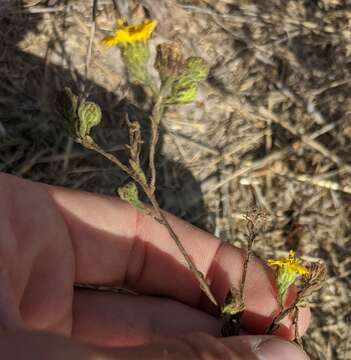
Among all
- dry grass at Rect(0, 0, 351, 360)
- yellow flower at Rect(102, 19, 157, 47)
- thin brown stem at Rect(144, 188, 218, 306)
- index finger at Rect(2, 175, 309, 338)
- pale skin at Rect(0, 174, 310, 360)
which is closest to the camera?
yellow flower at Rect(102, 19, 157, 47)

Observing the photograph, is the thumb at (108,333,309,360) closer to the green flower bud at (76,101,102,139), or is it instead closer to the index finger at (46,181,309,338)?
the index finger at (46,181,309,338)

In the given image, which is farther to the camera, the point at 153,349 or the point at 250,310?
the point at 250,310

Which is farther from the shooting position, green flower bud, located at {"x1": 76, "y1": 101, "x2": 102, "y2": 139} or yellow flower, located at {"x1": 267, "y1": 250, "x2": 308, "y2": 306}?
yellow flower, located at {"x1": 267, "y1": 250, "x2": 308, "y2": 306}

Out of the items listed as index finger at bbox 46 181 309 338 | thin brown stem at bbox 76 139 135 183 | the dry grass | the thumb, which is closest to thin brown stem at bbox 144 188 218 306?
thin brown stem at bbox 76 139 135 183

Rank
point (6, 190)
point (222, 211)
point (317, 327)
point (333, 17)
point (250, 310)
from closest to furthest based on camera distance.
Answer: point (6, 190) → point (250, 310) → point (317, 327) → point (222, 211) → point (333, 17)

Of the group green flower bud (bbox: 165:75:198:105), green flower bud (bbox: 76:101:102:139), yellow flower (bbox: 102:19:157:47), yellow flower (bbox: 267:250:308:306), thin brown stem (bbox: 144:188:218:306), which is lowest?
yellow flower (bbox: 267:250:308:306)

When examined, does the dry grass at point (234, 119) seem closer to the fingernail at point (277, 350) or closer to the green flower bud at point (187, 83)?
the fingernail at point (277, 350)

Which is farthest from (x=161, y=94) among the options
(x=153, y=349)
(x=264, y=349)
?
(x=264, y=349)

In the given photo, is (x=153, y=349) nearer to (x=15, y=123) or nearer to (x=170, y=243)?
(x=170, y=243)
